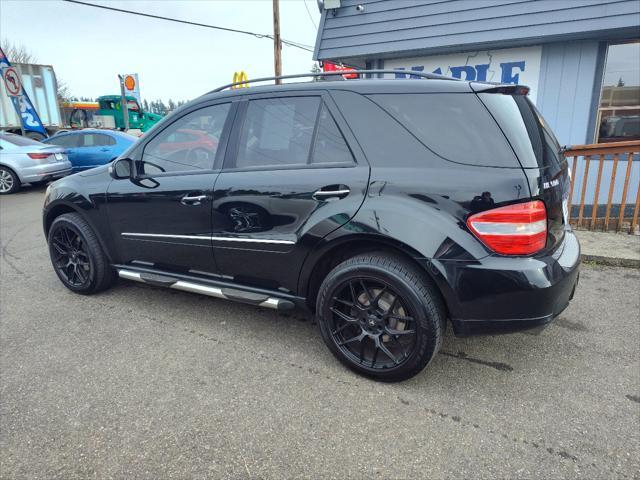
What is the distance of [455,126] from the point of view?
2.23 meters

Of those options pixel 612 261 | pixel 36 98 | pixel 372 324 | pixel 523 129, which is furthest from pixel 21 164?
pixel 612 261

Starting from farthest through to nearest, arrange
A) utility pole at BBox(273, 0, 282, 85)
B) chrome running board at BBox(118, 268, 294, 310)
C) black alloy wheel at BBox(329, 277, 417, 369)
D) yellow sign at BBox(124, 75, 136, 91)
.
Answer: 1. yellow sign at BBox(124, 75, 136, 91)
2. utility pole at BBox(273, 0, 282, 85)
3. chrome running board at BBox(118, 268, 294, 310)
4. black alloy wheel at BBox(329, 277, 417, 369)

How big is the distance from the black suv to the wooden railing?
306cm

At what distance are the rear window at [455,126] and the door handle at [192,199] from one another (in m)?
1.36

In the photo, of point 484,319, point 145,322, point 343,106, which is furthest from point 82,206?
point 484,319

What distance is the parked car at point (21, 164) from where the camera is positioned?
385 inches

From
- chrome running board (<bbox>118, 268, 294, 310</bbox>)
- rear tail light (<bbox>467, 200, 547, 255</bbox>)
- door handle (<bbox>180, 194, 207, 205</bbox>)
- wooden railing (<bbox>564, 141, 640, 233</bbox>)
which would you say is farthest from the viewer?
wooden railing (<bbox>564, 141, 640, 233</bbox>)

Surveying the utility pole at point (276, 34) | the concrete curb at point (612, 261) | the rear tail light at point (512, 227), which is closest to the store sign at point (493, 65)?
the concrete curb at point (612, 261)

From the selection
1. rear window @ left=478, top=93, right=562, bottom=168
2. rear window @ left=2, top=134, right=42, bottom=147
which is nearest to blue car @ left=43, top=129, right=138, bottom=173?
rear window @ left=2, top=134, right=42, bottom=147

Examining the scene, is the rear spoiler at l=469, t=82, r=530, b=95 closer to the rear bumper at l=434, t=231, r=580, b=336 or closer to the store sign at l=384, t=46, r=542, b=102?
the rear bumper at l=434, t=231, r=580, b=336

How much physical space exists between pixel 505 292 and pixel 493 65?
619cm

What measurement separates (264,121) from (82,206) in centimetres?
188

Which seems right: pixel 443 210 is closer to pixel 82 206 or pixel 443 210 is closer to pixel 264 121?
pixel 264 121

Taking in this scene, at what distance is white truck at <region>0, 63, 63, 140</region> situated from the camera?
16.7 metres
